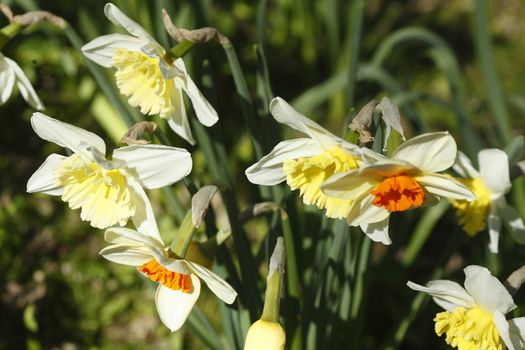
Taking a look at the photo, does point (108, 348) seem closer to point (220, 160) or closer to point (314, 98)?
point (220, 160)

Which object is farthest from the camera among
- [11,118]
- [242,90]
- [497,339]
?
[11,118]

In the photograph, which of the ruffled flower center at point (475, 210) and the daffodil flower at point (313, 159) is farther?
the ruffled flower center at point (475, 210)

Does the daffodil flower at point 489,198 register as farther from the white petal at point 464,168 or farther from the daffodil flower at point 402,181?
the daffodil flower at point 402,181

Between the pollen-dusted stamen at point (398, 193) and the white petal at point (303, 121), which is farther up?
the white petal at point (303, 121)

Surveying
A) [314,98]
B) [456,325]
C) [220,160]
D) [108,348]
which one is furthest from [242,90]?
[108,348]

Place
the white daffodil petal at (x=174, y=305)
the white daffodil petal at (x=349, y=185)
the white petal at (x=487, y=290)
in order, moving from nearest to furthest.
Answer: the white daffodil petal at (x=349, y=185) → the white petal at (x=487, y=290) → the white daffodil petal at (x=174, y=305)

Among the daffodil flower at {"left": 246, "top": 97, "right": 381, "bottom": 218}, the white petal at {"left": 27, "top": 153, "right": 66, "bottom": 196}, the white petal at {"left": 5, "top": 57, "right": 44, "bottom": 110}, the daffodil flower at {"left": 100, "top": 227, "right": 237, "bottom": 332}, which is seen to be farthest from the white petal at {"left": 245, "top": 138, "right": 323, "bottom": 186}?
the white petal at {"left": 5, "top": 57, "right": 44, "bottom": 110}

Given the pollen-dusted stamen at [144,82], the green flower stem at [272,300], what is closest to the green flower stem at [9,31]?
the pollen-dusted stamen at [144,82]
